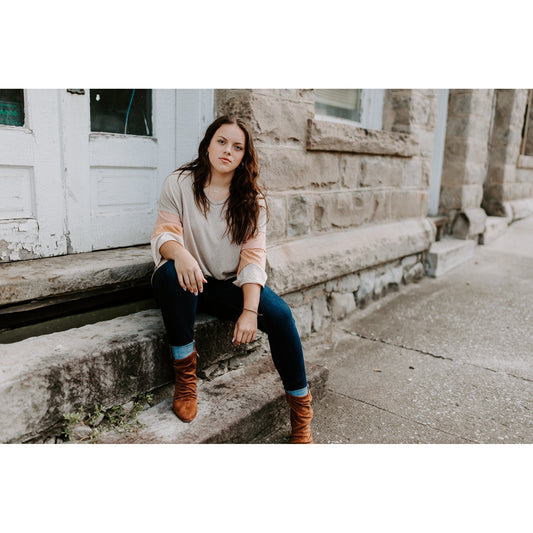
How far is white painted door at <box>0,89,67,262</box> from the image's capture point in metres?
2.30

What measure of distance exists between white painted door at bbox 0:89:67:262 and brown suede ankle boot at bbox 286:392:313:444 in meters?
1.43

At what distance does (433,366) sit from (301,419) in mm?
1156

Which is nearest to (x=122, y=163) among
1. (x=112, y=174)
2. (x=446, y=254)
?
(x=112, y=174)

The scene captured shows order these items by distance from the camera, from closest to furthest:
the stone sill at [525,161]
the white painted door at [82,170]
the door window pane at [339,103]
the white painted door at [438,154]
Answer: the white painted door at [82,170] → the door window pane at [339,103] → the white painted door at [438,154] → the stone sill at [525,161]

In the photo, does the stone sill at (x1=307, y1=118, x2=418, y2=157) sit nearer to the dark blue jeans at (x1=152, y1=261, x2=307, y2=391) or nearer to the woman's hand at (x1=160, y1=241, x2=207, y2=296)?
the dark blue jeans at (x1=152, y1=261, x2=307, y2=391)

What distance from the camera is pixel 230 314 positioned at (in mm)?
2326

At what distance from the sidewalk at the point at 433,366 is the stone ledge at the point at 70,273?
1169 mm

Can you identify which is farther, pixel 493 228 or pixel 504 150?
pixel 504 150

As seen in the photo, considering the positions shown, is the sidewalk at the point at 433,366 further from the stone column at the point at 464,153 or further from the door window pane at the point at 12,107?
the door window pane at the point at 12,107

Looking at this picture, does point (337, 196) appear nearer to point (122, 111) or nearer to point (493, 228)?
point (122, 111)

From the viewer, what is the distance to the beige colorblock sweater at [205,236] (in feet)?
6.96

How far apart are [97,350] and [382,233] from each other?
2604mm

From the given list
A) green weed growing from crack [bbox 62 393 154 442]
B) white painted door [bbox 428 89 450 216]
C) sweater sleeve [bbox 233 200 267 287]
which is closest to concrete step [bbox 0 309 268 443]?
green weed growing from crack [bbox 62 393 154 442]

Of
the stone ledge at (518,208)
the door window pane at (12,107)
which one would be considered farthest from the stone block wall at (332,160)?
the stone ledge at (518,208)
